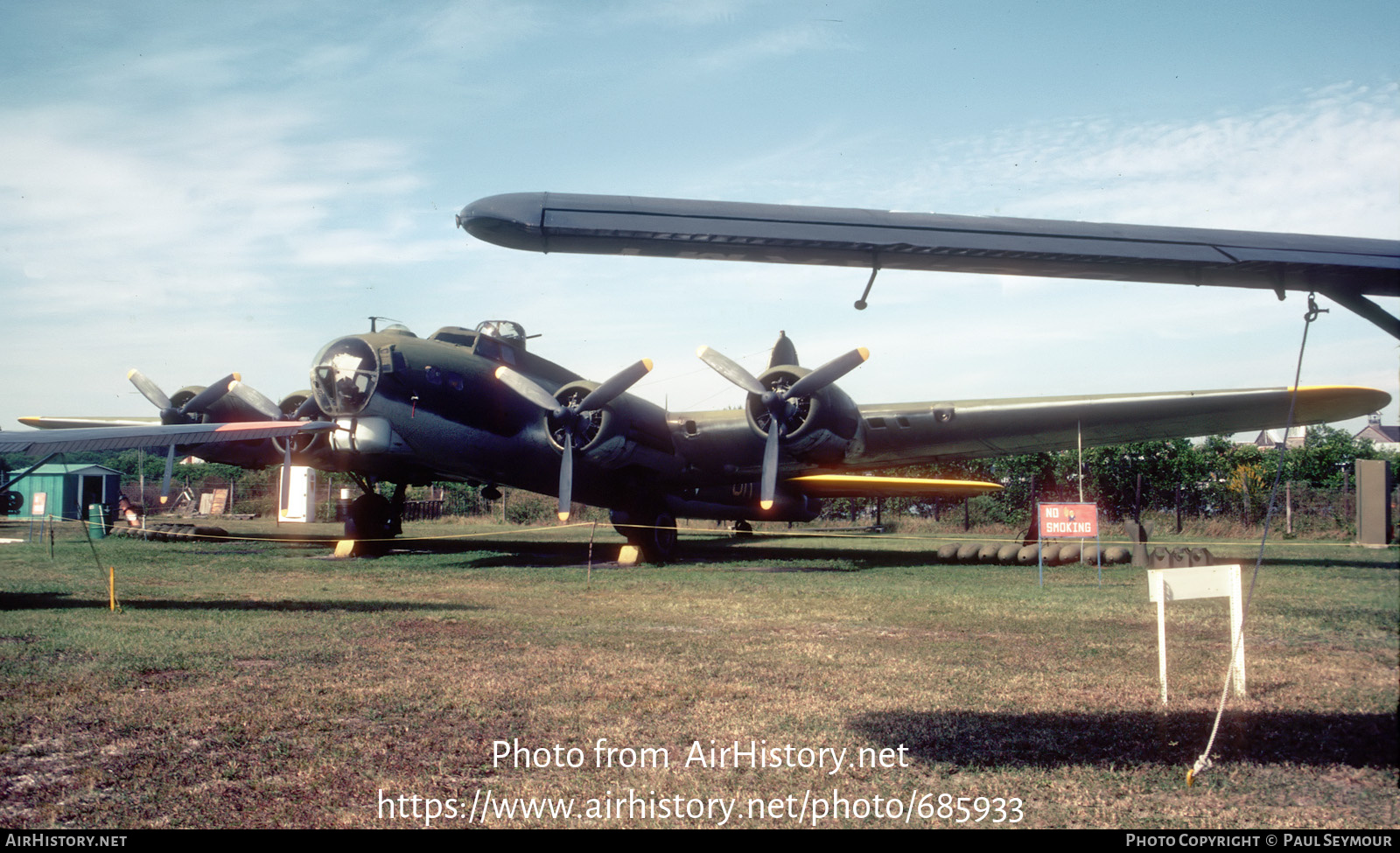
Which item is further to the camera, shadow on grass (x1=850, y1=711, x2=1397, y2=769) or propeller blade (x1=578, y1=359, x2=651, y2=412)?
propeller blade (x1=578, y1=359, x2=651, y2=412)

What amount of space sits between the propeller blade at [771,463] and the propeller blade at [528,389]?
13.5 feet

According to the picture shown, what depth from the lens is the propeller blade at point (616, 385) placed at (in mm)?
16125

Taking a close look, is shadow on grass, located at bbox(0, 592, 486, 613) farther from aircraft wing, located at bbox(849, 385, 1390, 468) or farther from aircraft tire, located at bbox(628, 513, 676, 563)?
aircraft wing, located at bbox(849, 385, 1390, 468)

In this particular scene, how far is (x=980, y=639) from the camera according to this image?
851 cm

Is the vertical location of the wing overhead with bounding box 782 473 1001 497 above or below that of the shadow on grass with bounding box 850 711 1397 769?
above

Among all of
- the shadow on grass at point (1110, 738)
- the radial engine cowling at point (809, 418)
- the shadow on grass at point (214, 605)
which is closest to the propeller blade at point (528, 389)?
the radial engine cowling at point (809, 418)

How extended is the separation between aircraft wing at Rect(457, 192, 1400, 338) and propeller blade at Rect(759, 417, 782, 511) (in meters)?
11.2

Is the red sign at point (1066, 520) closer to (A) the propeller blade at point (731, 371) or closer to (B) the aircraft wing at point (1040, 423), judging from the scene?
(B) the aircraft wing at point (1040, 423)

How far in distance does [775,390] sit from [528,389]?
15.3 feet

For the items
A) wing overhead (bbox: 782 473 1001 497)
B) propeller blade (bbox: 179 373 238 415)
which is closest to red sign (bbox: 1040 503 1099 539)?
wing overhead (bbox: 782 473 1001 497)

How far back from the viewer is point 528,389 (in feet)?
52.7

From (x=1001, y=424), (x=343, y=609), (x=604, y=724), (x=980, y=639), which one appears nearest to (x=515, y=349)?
(x=343, y=609)

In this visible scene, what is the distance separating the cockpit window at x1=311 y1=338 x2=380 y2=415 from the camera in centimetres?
1605

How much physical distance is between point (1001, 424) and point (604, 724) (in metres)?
12.9
